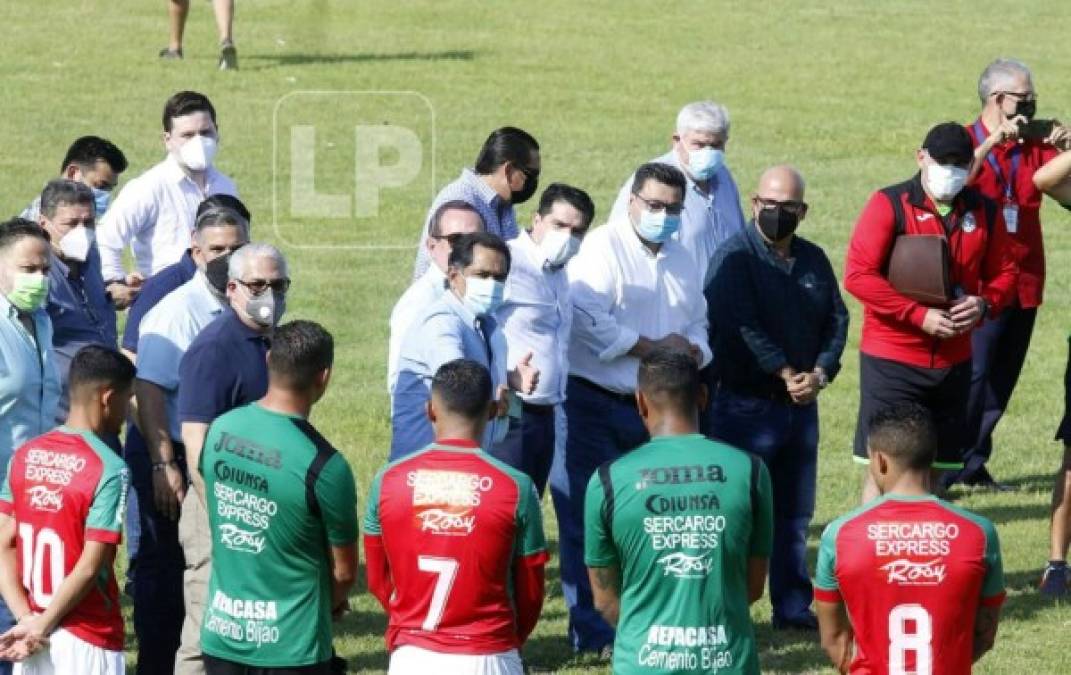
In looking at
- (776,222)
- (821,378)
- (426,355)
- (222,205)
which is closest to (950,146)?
(776,222)

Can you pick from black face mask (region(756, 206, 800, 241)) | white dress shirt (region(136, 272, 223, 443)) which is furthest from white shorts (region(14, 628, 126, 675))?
black face mask (region(756, 206, 800, 241))

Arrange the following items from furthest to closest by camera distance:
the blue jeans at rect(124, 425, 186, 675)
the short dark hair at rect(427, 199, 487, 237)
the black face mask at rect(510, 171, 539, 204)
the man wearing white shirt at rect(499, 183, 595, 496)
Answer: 1. the black face mask at rect(510, 171, 539, 204)
2. the man wearing white shirt at rect(499, 183, 595, 496)
3. the short dark hair at rect(427, 199, 487, 237)
4. the blue jeans at rect(124, 425, 186, 675)

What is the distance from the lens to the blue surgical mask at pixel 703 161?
1157cm

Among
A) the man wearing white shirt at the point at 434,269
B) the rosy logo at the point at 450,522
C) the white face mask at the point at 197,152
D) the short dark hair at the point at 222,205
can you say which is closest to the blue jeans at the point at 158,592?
the man wearing white shirt at the point at 434,269

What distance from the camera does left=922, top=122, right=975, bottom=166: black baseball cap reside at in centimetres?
1034

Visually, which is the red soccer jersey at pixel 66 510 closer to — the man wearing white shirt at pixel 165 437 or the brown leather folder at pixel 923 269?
the man wearing white shirt at pixel 165 437

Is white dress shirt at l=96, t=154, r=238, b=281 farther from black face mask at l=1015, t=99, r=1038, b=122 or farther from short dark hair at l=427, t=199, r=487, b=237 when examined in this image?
black face mask at l=1015, t=99, r=1038, b=122

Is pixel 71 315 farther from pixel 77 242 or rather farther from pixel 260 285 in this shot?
pixel 260 285

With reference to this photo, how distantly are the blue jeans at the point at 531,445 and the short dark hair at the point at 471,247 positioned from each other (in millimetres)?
959

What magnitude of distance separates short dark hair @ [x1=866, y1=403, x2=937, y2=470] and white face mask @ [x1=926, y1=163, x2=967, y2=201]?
338 cm

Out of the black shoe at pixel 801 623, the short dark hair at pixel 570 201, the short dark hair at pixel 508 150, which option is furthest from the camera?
the short dark hair at pixel 508 150

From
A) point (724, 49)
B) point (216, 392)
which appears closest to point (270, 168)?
point (724, 49)

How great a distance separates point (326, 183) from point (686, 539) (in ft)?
55.2

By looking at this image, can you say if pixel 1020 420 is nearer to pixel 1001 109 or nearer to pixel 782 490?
pixel 1001 109
